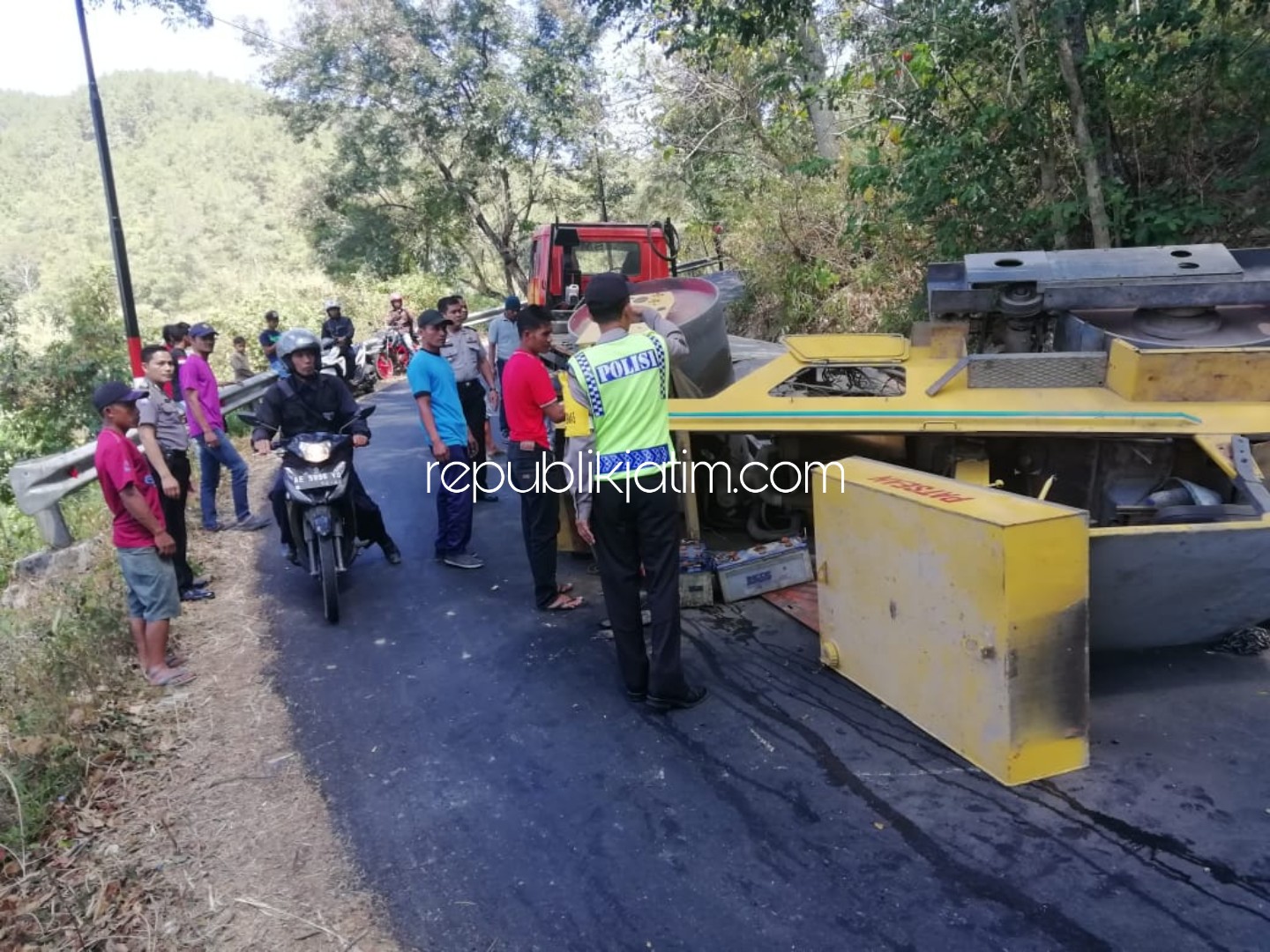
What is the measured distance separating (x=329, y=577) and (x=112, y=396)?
→ 1489 mm

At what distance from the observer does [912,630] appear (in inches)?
132

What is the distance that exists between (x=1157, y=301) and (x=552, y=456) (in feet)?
10.8

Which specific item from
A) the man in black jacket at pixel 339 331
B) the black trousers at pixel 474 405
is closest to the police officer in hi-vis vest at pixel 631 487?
the black trousers at pixel 474 405

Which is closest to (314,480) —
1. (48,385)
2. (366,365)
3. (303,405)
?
(303,405)

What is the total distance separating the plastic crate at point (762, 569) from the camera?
474 centimetres

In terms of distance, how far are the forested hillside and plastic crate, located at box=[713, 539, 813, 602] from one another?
44.7ft

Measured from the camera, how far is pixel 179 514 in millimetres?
5293

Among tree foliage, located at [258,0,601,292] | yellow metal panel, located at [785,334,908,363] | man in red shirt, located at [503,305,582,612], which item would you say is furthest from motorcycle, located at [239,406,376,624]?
tree foliage, located at [258,0,601,292]

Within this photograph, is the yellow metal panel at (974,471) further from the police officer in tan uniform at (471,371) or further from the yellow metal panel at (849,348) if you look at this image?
the police officer in tan uniform at (471,371)

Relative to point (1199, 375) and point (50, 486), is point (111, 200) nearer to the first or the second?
point (50, 486)

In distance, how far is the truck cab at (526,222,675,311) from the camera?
1073 centimetres

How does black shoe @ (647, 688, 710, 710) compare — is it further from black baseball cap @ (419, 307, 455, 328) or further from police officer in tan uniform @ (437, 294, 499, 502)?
police officer in tan uniform @ (437, 294, 499, 502)

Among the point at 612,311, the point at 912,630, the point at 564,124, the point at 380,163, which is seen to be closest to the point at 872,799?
the point at 912,630

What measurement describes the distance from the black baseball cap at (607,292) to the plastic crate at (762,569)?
69.0 inches
